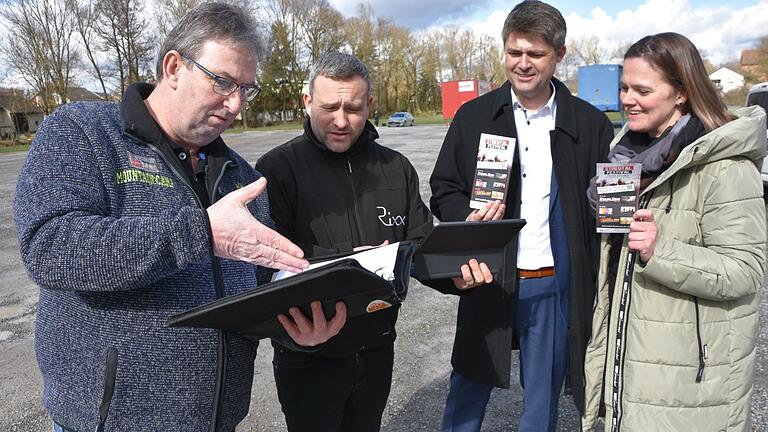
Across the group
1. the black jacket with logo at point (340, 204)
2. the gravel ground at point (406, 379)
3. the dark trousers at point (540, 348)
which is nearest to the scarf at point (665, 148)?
the dark trousers at point (540, 348)

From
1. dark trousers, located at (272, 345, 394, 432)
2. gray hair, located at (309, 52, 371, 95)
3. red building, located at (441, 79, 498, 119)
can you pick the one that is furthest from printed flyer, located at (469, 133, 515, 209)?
red building, located at (441, 79, 498, 119)

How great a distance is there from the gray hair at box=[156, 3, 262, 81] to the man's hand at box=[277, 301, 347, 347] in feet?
2.73

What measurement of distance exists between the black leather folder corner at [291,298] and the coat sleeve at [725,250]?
3.78ft

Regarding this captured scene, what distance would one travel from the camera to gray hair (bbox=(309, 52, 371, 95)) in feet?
7.30

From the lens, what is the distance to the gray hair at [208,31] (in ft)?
5.07

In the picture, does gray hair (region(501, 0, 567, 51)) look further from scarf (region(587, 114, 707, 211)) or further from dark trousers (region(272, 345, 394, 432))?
dark trousers (region(272, 345, 394, 432))

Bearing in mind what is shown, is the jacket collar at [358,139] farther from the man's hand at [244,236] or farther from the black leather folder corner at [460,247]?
the man's hand at [244,236]

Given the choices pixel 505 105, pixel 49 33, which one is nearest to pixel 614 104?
pixel 505 105

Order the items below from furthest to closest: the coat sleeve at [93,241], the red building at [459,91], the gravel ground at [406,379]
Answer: the red building at [459,91] → the gravel ground at [406,379] → the coat sleeve at [93,241]

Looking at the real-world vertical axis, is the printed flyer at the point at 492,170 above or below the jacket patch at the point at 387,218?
above

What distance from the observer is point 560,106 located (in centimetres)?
258

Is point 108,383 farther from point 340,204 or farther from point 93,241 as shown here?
point 340,204

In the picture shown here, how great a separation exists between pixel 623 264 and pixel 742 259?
0.43 metres

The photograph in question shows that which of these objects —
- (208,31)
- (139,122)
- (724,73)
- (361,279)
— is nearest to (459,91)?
(208,31)
